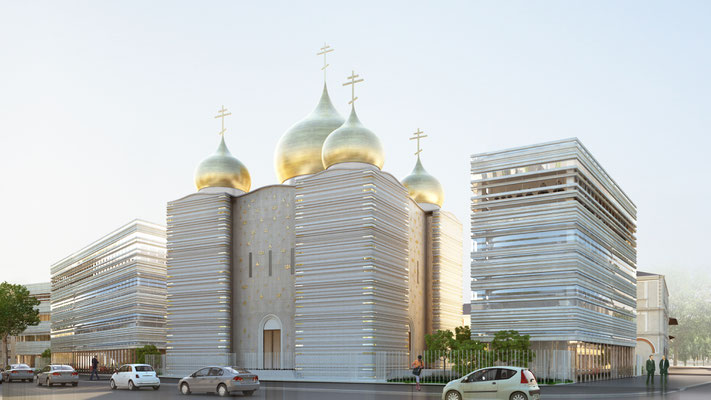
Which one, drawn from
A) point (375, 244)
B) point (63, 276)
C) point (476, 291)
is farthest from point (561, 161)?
point (63, 276)

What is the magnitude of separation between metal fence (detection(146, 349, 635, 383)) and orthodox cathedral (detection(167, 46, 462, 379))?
0.19 metres

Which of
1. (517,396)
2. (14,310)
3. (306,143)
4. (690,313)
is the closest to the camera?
(517,396)

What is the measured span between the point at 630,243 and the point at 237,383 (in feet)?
124

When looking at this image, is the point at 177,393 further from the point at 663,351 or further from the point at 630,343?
the point at 663,351

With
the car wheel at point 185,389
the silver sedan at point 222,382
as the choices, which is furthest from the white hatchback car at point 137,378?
the silver sedan at point 222,382

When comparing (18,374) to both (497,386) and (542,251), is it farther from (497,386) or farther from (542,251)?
(497,386)

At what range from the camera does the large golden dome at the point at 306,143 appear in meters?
53.2

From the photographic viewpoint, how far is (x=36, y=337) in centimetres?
9994

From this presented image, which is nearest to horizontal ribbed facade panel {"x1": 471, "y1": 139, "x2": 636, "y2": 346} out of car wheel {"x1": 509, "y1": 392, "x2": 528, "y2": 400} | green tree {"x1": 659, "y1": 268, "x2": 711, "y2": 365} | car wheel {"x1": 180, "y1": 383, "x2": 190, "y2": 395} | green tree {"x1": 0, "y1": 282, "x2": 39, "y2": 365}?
car wheel {"x1": 509, "y1": 392, "x2": 528, "y2": 400}

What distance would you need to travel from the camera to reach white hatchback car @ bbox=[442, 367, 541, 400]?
2500 centimetres

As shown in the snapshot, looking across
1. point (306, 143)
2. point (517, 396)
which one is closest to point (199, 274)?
point (306, 143)

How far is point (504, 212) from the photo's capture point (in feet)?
140

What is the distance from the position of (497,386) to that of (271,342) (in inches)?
1064

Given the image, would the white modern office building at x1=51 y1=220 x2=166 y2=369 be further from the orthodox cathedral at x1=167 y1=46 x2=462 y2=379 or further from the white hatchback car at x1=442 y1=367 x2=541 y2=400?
the white hatchback car at x1=442 y1=367 x2=541 y2=400
